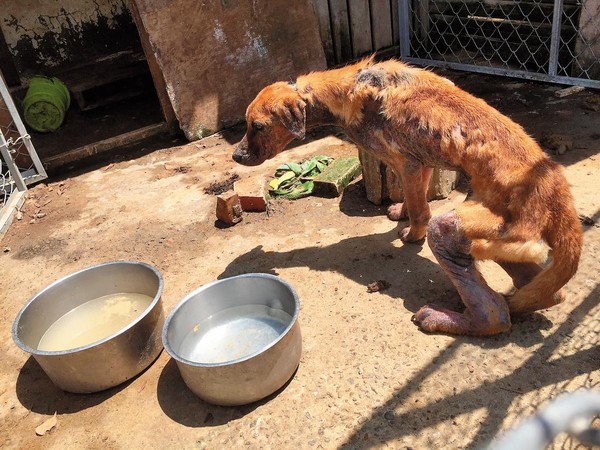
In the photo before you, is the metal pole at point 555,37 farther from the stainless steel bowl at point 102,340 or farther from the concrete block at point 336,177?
the stainless steel bowl at point 102,340

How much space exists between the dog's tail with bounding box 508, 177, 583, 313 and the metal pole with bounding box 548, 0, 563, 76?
16.6 ft

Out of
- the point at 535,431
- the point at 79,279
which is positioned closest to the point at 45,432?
the point at 79,279

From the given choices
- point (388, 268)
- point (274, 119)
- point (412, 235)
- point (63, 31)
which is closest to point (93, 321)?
point (274, 119)

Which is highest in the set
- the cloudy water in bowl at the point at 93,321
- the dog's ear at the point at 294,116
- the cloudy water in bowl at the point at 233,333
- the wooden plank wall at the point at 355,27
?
the dog's ear at the point at 294,116

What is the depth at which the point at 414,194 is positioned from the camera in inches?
180

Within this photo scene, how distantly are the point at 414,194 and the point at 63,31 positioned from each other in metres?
10.0

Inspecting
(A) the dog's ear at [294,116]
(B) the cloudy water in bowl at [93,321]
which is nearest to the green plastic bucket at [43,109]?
(B) the cloudy water in bowl at [93,321]

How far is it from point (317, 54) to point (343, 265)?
4.97 metres

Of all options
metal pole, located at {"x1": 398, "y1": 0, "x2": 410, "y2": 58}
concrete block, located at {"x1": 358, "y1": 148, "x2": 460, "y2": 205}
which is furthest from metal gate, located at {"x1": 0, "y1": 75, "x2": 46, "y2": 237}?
metal pole, located at {"x1": 398, "y1": 0, "x2": 410, "y2": 58}

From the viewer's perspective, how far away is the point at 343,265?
4867mm

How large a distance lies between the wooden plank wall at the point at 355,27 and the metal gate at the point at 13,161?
5.11 metres

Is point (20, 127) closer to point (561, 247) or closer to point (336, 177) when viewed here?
point (336, 177)

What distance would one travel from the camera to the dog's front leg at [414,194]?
14.3 feet

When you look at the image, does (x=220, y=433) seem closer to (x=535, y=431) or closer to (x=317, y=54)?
(x=535, y=431)
